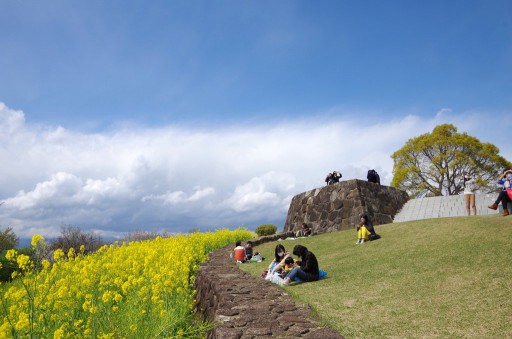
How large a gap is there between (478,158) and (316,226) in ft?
51.9

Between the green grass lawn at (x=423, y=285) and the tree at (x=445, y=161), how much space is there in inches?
691

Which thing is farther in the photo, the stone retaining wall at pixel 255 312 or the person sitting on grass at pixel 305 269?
the person sitting on grass at pixel 305 269

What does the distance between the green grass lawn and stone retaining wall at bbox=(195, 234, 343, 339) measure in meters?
0.55

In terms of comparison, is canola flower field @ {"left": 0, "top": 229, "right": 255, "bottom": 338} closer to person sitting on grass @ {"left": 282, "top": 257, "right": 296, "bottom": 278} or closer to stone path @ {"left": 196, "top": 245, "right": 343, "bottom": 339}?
stone path @ {"left": 196, "top": 245, "right": 343, "bottom": 339}

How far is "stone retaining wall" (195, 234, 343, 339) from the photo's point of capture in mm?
4486

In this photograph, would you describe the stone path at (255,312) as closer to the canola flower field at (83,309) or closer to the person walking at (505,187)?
the canola flower field at (83,309)

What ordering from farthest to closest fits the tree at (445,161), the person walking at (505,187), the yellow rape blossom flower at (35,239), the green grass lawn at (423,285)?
the tree at (445,161)
the person walking at (505,187)
the green grass lawn at (423,285)
the yellow rape blossom flower at (35,239)

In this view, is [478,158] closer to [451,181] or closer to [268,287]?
[451,181]

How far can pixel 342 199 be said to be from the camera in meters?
19.7

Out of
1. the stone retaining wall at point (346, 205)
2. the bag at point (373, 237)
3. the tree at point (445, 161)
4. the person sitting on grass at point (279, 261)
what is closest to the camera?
the person sitting on grass at point (279, 261)

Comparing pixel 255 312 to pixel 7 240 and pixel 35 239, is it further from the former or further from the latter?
pixel 7 240

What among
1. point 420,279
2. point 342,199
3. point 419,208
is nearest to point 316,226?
point 342,199

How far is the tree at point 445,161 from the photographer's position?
93.1 ft

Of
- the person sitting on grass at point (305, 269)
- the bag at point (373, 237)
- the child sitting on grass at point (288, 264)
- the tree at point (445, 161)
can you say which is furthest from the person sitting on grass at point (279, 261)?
the tree at point (445, 161)
